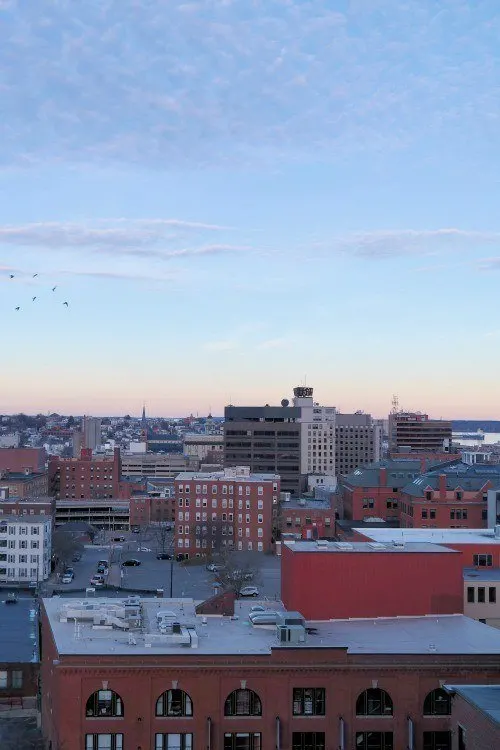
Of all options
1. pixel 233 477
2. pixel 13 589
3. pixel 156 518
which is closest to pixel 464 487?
pixel 233 477

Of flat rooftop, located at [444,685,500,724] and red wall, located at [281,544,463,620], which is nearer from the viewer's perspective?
flat rooftop, located at [444,685,500,724]

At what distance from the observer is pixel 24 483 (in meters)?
114

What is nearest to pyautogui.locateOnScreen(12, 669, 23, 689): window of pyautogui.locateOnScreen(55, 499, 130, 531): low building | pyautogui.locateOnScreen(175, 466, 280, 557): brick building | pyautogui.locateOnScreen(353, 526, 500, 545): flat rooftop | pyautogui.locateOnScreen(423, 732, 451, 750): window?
pyautogui.locateOnScreen(353, 526, 500, 545): flat rooftop

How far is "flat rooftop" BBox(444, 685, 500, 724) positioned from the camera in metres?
20.4

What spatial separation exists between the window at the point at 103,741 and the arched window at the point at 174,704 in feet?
4.10

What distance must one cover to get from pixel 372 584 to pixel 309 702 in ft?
21.0

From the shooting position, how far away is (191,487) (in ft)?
305

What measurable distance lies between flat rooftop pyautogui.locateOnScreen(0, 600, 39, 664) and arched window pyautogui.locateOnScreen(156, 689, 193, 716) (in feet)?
52.1

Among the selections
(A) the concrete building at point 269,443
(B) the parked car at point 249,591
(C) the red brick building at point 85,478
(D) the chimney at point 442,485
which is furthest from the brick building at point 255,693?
(A) the concrete building at point 269,443

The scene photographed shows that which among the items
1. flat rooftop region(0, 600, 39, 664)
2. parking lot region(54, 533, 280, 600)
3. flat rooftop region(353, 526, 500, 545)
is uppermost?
flat rooftop region(353, 526, 500, 545)

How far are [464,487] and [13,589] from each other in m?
37.1

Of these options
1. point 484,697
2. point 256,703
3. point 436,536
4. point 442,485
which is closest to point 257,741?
point 256,703

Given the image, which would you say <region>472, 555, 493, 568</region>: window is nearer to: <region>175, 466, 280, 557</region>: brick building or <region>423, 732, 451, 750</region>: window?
<region>423, 732, 451, 750</region>: window

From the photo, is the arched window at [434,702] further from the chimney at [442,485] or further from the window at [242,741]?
the chimney at [442,485]
